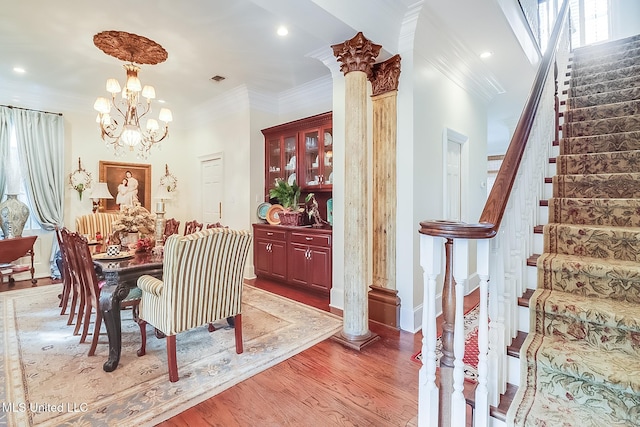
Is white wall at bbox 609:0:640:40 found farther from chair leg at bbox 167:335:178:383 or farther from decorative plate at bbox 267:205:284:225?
chair leg at bbox 167:335:178:383

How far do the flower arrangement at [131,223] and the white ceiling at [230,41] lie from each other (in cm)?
185

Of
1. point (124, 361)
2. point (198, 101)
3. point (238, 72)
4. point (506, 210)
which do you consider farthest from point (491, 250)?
point (198, 101)

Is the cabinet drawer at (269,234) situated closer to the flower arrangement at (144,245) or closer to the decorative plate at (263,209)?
the decorative plate at (263,209)

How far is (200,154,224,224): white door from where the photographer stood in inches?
216

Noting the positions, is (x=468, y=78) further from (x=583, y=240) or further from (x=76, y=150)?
(x=76, y=150)

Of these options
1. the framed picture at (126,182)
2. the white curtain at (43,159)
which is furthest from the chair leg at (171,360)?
the white curtain at (43,159)

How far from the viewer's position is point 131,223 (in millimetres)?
2975

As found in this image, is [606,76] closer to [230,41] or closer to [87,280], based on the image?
[230,41]

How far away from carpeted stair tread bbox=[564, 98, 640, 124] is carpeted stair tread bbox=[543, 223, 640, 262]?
5.22 feet

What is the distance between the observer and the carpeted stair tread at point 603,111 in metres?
2.80

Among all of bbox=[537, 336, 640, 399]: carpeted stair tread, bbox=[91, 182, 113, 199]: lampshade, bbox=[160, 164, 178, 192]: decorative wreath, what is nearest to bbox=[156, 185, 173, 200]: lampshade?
bbox=[160, 164, 178, 192]: decorative wreath

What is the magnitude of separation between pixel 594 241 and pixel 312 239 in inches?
108

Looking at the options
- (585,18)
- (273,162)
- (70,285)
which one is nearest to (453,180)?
(273,162)

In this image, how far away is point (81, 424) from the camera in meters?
1.69
